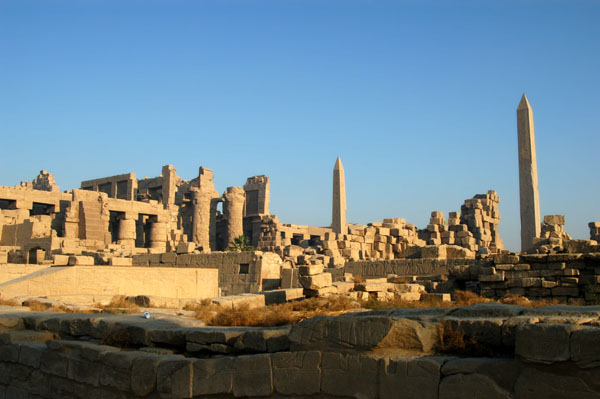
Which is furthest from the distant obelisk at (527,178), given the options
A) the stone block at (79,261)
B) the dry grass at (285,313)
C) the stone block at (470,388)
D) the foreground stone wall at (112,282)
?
the stone block at (470,388)

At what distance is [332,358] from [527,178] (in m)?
22.2

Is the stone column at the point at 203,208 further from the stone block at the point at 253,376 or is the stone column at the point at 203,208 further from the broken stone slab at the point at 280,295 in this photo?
the stone block at the point at 253,376

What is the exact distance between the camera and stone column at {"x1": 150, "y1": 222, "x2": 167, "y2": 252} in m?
36.7

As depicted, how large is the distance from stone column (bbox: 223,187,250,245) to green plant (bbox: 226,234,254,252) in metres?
0.87

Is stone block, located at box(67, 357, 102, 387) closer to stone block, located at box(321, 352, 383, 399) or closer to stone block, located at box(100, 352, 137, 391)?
stone block, located at box(100, 352, 137, 391)

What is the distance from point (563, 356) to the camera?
3557 mm

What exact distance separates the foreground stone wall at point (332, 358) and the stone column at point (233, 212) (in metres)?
37.3

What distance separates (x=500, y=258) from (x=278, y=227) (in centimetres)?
2935

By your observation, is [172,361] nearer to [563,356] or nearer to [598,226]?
[563,356]

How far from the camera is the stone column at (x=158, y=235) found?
36.7m

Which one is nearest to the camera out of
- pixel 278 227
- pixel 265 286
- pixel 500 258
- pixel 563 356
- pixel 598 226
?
pixel 563 356

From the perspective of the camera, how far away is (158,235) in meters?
36.9

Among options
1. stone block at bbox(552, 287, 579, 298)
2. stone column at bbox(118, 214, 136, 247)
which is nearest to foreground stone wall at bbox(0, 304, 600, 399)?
stone block at bbox(552, 287, 579, 298)

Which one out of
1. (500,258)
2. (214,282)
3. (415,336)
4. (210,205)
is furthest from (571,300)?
(210,205)
